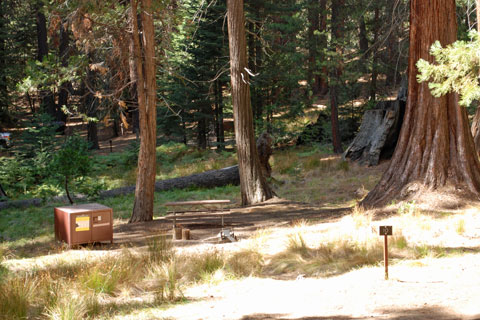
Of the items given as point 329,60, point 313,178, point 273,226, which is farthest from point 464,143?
point 329,60

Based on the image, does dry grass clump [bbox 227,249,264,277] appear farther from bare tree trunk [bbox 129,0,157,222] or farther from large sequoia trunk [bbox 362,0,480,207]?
bare tree trunk [bbox 129,0,157,222]

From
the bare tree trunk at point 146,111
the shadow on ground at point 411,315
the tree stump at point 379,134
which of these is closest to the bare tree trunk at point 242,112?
the bare tree trunk at point 146,111

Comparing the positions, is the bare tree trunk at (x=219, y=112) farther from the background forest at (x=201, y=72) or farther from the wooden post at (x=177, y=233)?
the wooden post at (x=177, y=233)

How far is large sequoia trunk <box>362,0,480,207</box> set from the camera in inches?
375

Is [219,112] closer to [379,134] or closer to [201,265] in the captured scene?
[379,134]

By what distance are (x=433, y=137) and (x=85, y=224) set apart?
7.05 meters

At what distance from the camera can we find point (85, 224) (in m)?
8.91

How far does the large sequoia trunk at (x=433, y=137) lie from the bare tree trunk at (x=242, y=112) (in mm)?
3508

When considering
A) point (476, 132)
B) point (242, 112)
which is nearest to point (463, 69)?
point (242, 112)

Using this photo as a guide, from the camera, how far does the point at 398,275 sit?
624 cm

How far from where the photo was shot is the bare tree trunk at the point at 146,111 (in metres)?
11.2

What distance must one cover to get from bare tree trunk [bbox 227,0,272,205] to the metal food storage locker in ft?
14.9

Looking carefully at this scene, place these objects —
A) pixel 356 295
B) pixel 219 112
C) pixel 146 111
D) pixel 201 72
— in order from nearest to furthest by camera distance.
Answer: pixel 356 295 → pixel 146 111 → pixel 201 72 → pixel 219 112

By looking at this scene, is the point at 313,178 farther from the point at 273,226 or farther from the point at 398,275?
the point at 398,275
